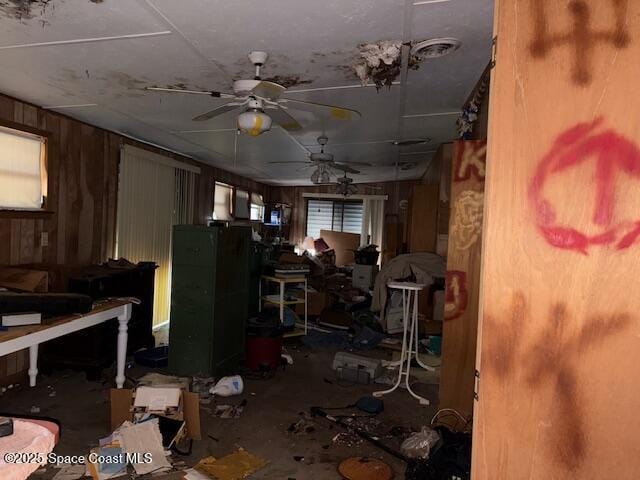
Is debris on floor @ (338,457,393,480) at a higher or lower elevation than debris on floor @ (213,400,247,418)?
higher

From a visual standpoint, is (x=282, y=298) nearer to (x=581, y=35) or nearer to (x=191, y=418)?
(x=191, y=418)

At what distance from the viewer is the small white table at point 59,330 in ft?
7.38

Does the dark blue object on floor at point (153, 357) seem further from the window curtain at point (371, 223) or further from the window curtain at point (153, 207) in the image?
the window curtain at point (371, 223)

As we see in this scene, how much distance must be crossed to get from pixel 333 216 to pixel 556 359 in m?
8.55

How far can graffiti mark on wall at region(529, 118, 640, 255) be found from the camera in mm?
1000

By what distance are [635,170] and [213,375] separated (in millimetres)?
3334

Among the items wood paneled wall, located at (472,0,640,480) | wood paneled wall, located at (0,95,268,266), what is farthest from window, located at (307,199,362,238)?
wood paneled wall, located at (472,0,640,480)

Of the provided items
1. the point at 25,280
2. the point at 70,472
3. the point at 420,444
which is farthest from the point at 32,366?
the point at 420,444

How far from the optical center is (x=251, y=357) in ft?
12.5

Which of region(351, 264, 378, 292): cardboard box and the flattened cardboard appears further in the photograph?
region(351, 264, 378, 292): cardboard box

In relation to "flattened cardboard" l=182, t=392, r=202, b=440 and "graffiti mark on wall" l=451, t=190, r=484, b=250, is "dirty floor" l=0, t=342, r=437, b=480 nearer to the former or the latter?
"flattened cardboard" l=182, t=392, r=202, b=440

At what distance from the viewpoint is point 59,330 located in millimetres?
2564

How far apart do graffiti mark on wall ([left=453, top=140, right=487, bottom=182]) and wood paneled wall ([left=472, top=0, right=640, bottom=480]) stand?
1.41m

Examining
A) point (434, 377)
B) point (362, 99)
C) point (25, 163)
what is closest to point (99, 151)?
point (25, 163)
